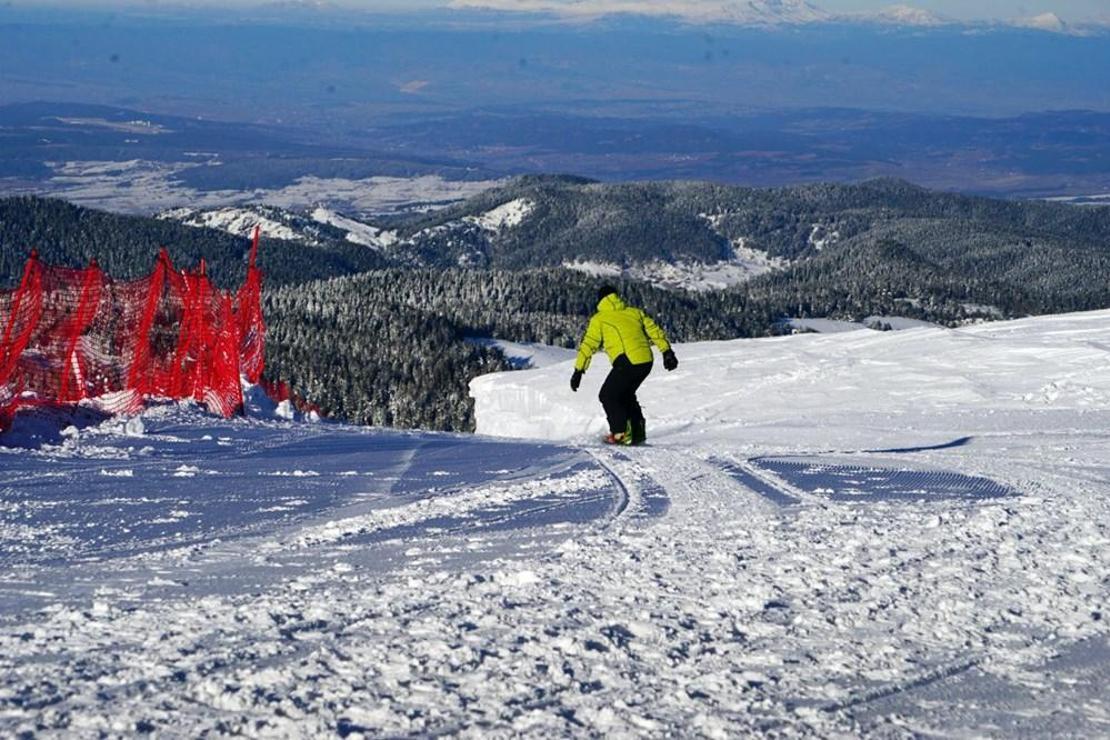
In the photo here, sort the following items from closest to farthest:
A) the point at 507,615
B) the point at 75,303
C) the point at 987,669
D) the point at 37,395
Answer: the point at 987,669, the point at 507,615, the point at 37,395, the point at 75,303

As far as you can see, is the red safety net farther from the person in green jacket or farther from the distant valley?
the distant valley

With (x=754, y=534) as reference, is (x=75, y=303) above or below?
above

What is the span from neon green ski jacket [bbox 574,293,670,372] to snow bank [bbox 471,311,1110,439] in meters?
3.61

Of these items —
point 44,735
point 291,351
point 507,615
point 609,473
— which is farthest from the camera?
point 291,351

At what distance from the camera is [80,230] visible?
485 ft

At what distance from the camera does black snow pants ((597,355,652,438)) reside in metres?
14.4

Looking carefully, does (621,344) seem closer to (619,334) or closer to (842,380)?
(619,334)

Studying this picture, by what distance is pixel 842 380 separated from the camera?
2209 cm

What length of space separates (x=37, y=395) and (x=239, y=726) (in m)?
10.9

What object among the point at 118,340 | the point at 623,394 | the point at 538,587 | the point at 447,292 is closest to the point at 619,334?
the point at 623,394

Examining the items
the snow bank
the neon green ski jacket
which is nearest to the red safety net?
the neon green ski jacket

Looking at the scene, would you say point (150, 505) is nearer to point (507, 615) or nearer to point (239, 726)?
point (507, 615)

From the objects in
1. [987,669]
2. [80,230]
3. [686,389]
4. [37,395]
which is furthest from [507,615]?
[80,230]

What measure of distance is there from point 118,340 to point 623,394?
7.44m
